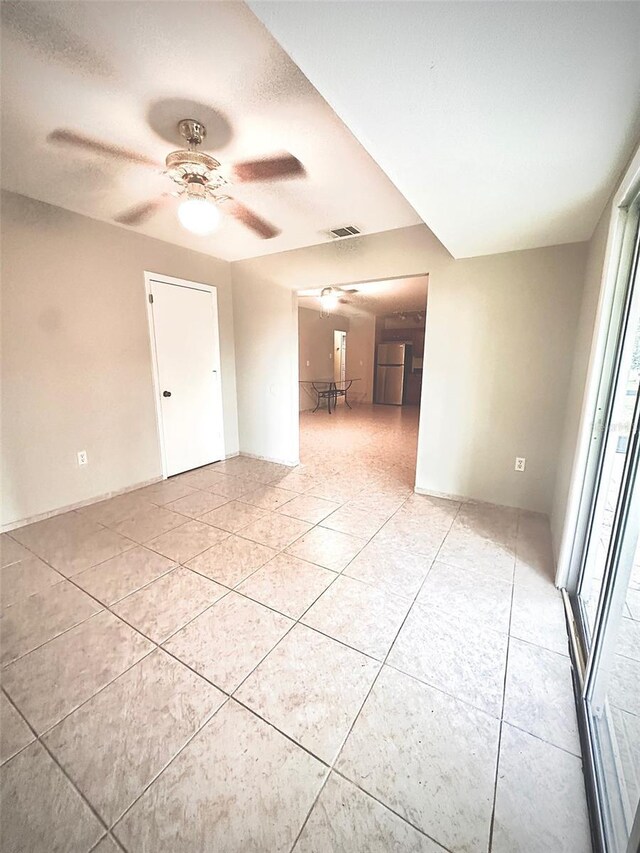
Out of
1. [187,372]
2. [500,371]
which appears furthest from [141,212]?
[500,371]

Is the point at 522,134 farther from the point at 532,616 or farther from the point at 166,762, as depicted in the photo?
the point at 166,762

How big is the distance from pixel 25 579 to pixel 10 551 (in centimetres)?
46

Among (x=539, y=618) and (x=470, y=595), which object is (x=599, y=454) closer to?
(x=539, y=618)

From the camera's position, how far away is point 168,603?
181cm

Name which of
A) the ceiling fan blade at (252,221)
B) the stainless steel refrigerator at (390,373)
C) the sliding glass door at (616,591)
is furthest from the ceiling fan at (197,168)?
the stainless steel refrigerator at (390,373)

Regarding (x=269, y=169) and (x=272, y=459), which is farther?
(x=272, y=459)

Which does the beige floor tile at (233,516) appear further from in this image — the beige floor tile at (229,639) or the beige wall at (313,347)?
the beige wall at (313,347)

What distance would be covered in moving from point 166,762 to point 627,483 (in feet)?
5.88

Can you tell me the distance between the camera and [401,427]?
20.9 ft

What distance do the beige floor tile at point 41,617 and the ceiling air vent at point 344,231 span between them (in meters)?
3.19

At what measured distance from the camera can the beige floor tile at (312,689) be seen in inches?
46.8

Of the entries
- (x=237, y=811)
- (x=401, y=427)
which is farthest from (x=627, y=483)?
(x=401, y=427)

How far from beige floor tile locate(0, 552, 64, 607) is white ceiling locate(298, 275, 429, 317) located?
3892 mm

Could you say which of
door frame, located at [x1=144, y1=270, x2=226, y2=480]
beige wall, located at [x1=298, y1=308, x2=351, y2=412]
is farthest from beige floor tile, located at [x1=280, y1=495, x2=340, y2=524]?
beige wall, located at [x1=298, y1=308, x2=351, y2=412]
